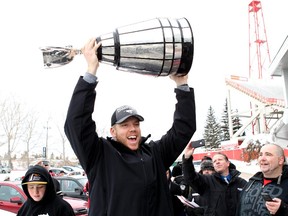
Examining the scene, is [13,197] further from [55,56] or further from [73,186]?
[55,56]

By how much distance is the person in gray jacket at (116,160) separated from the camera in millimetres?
2258

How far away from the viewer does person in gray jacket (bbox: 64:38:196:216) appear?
7.41 ft

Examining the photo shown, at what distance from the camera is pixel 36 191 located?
386 cm

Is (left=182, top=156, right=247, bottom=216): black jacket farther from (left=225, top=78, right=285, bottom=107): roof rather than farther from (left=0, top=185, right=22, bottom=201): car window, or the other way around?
(left=225, top=78, right=285, bottom=107): roof

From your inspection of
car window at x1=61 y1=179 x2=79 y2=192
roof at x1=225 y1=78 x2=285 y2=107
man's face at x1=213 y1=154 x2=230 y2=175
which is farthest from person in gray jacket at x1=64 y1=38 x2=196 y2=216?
roof at x1=225 y1=78 x2=285 y2=107

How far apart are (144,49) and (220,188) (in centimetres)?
329

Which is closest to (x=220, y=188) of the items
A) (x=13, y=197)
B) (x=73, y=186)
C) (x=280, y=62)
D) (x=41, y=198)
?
(x=41, y=198)

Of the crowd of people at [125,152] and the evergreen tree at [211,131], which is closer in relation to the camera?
the crowd of people at [125,152]

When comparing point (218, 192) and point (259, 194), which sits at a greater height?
point (259, 194)

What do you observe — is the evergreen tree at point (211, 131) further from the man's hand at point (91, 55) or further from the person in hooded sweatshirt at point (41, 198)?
the man's hand at point (91, 55)

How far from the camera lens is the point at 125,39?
2.29 m

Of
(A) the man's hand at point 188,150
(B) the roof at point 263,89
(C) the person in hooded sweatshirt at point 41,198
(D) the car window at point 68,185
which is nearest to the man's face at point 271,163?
(A) the man's hand at point 188,150

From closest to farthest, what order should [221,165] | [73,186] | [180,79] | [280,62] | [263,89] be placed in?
[180,79], [221,165], [73,186], [280,62], [263,89]

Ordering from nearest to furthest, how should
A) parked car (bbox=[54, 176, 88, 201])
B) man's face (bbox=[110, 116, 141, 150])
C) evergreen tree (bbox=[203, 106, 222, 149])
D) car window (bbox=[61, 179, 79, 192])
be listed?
man's face (bbox=[110, 116, 141, 150]) → parked car (bbox=[54, 176, 88, 201]) → car window (bbox=[61, 179, 79, 192]) → evergreen tree (bbox=[203, 106, 222, 149])
